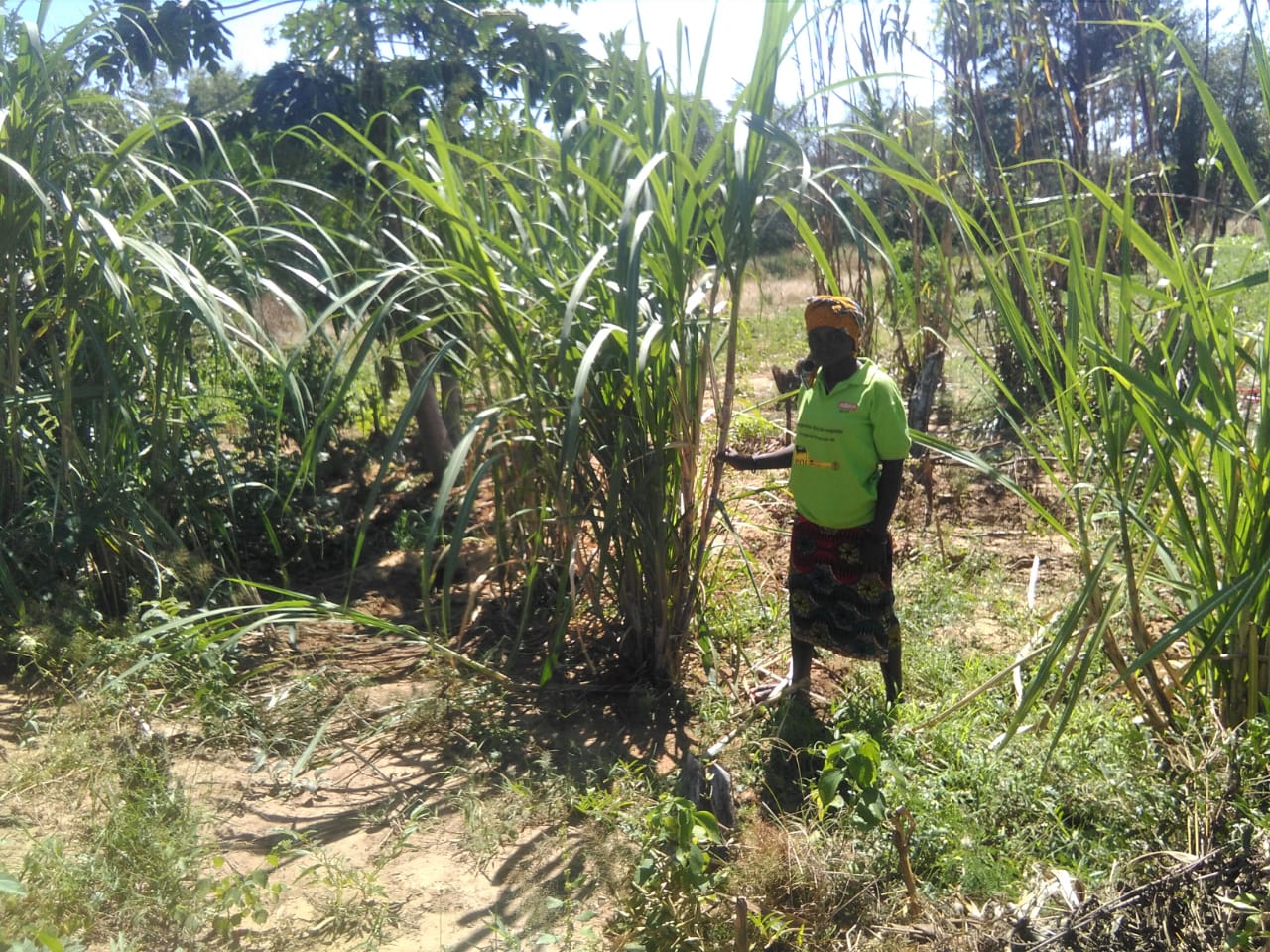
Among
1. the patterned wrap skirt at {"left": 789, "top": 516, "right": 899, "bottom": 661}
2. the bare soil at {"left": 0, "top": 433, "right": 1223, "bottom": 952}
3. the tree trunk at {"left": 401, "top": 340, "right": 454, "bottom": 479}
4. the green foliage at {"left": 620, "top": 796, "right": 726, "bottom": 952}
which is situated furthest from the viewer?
the tree trunk at {"left": 401, "top": 340, "right": 454, "bottom": 479}

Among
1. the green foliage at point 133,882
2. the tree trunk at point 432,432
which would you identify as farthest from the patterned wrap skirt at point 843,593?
the tree trunk at point 432,432

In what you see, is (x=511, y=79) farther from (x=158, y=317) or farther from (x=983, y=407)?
(x=983, y=407)

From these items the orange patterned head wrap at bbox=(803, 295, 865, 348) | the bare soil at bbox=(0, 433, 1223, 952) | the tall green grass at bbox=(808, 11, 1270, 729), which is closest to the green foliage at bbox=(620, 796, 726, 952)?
the bare soil at bbox=(0, 433, 1223, 952)

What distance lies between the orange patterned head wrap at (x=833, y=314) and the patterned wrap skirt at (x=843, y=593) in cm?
50

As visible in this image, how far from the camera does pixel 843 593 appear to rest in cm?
259

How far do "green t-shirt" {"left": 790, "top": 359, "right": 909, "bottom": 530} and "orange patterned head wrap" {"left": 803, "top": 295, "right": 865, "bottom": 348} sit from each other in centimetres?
11

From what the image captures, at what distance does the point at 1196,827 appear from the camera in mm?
1799

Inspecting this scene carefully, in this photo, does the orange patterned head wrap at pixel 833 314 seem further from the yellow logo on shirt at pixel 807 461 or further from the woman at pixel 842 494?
the yellow logo on shirt at pixel 807 461

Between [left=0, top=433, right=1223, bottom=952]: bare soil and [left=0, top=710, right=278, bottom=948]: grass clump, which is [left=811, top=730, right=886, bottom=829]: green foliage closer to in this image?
[left=0, top=433, right=1223, bottom=952]: bare soil

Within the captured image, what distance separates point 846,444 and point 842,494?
0.13 meters

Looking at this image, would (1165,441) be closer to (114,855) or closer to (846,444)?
(846,444)

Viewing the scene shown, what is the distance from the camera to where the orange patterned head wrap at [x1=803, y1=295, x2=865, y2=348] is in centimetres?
242

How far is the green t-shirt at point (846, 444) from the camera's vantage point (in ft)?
7.89

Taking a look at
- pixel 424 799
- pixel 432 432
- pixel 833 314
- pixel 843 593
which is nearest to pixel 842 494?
pixel 843 593
